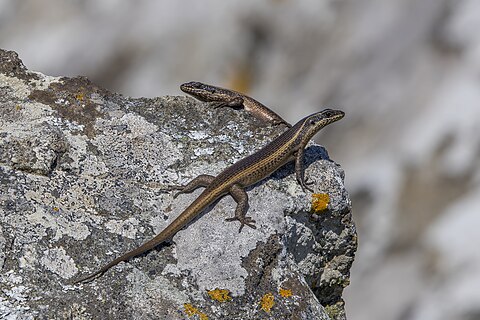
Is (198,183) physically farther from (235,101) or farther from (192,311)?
(235,101)

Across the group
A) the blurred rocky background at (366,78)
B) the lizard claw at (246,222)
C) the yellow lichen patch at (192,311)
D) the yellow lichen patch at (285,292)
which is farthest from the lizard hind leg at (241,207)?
the blurred rocky background at (366,78)

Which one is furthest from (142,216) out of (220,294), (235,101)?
(235,101)

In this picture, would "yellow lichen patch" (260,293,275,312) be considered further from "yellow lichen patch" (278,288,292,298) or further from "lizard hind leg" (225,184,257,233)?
"lizard hind leg" (225,184,257,233)

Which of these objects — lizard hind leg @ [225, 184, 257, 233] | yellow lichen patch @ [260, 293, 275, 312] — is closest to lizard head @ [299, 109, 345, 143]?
lizard hind leg @ [225, 184, 257, 233]

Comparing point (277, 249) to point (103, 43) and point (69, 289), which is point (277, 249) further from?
point (103, 43)

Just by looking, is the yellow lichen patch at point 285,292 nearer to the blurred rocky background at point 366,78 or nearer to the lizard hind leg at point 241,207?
the lizard hind leg at point 241,207
